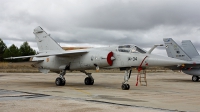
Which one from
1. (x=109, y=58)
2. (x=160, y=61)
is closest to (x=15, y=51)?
(x=109, y=58)

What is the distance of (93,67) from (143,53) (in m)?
3.52

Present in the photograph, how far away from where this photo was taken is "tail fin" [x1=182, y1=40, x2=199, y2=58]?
25.6 meters

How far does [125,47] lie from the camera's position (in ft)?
47.6

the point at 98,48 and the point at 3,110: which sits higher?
the point at 98,48

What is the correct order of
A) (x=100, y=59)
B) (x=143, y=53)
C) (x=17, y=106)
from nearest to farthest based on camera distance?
1. (x=17, y=106)
2. (x=143, y=53)
3. (x=100, y=59)

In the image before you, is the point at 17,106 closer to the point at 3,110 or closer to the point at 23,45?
the point at 3,110

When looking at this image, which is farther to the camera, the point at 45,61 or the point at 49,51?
the point at 49,51

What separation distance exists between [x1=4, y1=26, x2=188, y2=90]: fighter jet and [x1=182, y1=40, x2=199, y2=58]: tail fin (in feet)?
42.6

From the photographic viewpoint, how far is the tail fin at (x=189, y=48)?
84.1 ft

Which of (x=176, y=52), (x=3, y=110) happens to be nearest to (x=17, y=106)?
(x=3, y=110)

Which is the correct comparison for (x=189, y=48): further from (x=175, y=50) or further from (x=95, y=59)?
(x=95, y=59)

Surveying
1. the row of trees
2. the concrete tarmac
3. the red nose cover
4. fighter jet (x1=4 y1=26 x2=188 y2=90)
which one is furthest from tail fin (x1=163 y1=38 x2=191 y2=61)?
the row of trees

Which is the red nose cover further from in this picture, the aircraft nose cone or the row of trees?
the row of trees

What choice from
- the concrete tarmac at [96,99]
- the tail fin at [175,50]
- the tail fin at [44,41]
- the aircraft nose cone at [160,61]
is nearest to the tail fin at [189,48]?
the tail fin at [175,50]
